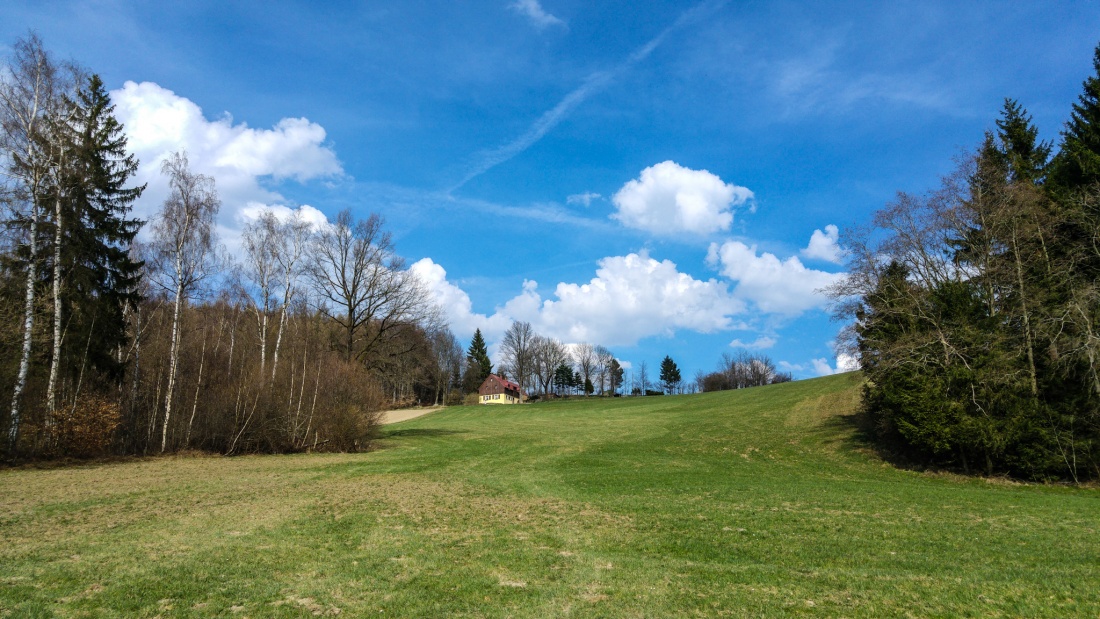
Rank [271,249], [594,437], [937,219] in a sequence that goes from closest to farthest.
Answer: [937,219] < [271,249] < [594,437]

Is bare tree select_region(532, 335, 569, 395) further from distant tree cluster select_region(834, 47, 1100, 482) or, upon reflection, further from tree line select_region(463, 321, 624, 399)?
distant tree cluster select_region(834, 47, 1100, 482)

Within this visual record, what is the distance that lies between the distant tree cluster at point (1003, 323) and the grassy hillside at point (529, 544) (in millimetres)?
2121

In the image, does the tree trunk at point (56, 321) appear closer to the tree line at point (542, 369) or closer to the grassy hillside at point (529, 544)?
the grassy hillside at point (529, 544)

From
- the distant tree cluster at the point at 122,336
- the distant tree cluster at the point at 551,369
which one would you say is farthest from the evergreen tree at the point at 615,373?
the distant tree cluster at the point at 122,336

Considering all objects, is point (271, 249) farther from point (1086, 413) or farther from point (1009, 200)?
point (1086, 413)

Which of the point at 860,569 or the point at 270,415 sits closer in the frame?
the point at 860,569

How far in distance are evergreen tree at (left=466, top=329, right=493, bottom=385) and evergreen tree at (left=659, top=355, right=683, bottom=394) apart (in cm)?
3980

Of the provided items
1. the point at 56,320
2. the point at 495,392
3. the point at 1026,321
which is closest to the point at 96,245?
the point at 56,320

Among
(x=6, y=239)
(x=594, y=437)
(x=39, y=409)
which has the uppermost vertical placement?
(x=6, y=239)

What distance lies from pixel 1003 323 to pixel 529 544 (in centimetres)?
2291

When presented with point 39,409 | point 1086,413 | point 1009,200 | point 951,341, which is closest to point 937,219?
point 1009,200

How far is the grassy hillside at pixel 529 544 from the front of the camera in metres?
6.29

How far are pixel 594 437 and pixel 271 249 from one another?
71.3ft

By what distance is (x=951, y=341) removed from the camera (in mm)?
23062
